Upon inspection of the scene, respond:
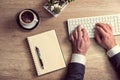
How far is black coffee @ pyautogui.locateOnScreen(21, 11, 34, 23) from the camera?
4.38 feet

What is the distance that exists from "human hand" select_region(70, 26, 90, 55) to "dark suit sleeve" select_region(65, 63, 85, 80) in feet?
0.23

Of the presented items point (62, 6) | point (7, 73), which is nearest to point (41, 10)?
point (62, 6)

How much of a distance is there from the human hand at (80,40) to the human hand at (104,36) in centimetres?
5

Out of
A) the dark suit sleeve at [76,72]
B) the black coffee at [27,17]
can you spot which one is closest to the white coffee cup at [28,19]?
the black coffee at [27,17]

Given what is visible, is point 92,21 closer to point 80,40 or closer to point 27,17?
point 80,40

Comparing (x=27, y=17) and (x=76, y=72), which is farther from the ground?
(x=27, y=17)

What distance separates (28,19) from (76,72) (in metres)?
0.33

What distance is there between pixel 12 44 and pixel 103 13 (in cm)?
46

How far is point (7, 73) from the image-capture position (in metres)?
1.33

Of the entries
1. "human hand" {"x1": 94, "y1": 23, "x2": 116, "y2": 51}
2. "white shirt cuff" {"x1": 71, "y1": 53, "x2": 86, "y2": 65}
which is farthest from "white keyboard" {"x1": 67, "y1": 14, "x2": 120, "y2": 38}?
"white shirt cuff" {"x1": 71, "y1": 53, "x2": 86, "y2": 65}

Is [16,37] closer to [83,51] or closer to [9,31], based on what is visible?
[9,31]

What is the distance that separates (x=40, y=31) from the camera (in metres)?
1.36

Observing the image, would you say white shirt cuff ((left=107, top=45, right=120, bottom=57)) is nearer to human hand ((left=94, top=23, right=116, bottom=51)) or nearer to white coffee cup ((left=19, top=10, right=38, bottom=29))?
human hand ((left=94, top=23, right=116, bottom=51))

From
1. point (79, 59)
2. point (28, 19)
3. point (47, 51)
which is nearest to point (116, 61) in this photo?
point (79, 59)
